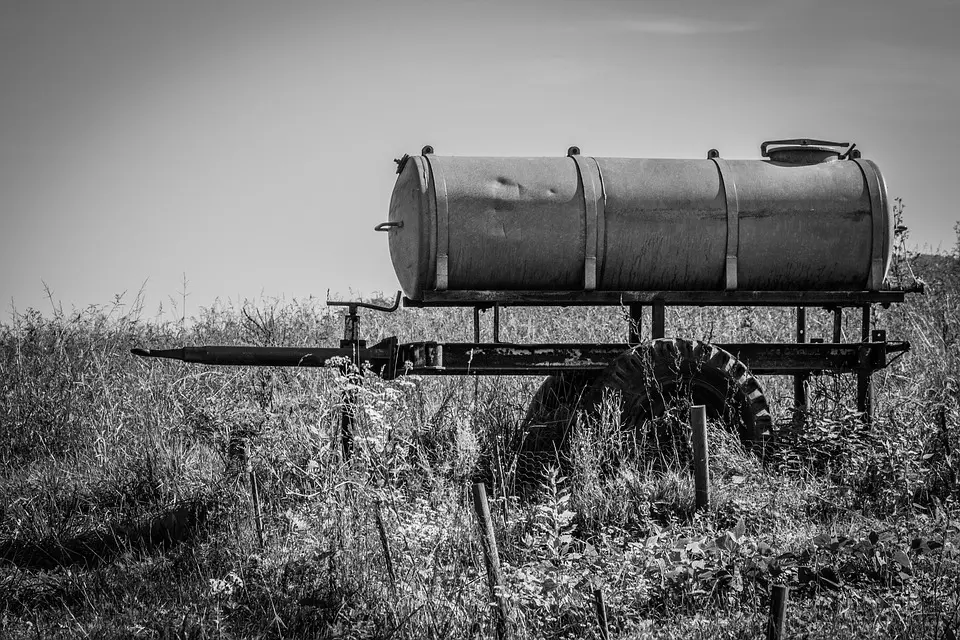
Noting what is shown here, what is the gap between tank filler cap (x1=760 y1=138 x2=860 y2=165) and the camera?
23.6 ft

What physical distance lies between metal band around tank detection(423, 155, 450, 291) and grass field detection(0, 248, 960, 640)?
109 centimetres

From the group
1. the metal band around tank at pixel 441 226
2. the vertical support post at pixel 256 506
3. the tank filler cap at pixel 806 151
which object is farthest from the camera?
the tank filler cap at pixel 806 151

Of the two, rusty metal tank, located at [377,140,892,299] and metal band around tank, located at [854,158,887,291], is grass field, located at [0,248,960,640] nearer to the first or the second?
metal band around tank, located at [854,158,887,291]

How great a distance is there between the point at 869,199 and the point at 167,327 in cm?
843

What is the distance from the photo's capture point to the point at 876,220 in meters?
6.85

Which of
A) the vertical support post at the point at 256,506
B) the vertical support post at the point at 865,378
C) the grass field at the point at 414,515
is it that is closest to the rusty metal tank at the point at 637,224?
the vertical support post at the point at 865,378

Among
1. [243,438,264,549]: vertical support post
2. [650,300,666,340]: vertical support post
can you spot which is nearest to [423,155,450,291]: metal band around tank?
[650,300,666,340]: vertical support post

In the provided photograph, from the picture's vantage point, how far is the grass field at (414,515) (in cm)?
406

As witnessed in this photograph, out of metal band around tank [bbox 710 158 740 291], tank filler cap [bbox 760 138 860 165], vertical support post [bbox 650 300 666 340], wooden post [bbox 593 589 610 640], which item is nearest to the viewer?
wooden post [bbox 593 589 610 640]

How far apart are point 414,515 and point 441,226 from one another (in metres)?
2.84

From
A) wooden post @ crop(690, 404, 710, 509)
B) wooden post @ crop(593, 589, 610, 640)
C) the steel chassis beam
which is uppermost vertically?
the steel chassis beam

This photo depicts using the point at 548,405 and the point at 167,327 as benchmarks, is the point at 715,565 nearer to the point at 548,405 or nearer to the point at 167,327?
the point at 548,405

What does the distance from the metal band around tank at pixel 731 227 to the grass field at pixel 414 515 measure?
122 centimetres

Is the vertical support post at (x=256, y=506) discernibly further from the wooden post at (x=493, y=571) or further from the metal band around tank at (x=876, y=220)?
the metal band around tank at (x=876, y=220)
